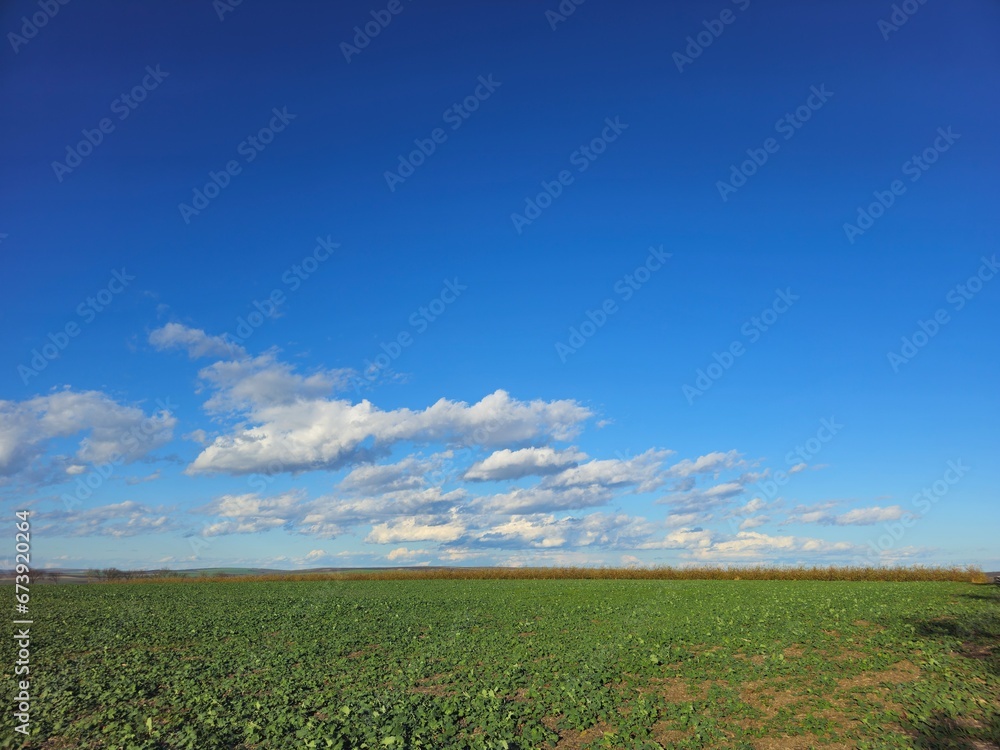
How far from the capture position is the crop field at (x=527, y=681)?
15.7m

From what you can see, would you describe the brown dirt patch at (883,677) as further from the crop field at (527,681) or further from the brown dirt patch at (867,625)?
the brown dirt patch at (867,625)

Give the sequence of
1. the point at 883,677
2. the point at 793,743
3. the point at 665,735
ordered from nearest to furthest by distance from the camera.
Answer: the point at 793,743, the point at 665,735, the point at 883,677

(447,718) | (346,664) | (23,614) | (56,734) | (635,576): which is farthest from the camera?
(635,576)

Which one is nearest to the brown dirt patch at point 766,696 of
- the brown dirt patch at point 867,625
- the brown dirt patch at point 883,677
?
the brown dirt patch at point 883,677

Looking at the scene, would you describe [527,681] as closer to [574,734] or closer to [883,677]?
[574,734]

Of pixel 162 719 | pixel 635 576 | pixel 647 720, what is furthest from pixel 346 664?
pixel 635 576

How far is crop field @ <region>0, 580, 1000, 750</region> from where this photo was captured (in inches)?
619

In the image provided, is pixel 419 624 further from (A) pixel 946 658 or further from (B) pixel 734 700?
(A) pixel 946 658

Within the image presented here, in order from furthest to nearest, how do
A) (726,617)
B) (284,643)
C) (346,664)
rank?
1. (726,617)
2. (284,643)
3. (346,664)

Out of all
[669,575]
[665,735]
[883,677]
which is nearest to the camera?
[665,735]

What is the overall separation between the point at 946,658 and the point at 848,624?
24.6 feet

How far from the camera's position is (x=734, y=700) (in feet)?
60.5

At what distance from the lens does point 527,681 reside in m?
20.5

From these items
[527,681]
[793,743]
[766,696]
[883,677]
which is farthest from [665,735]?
[883,677]
